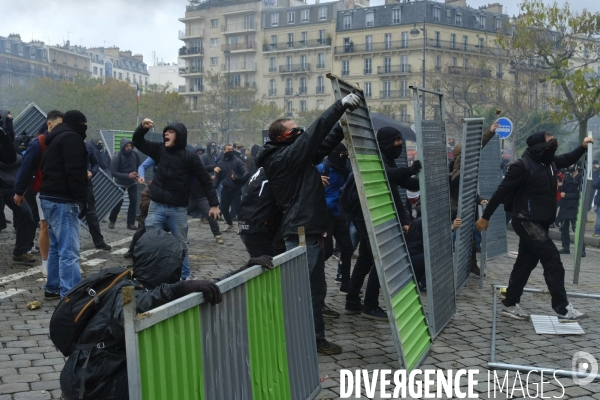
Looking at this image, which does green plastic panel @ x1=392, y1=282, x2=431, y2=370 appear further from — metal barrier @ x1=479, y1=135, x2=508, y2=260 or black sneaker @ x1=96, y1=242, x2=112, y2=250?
black sneaker @ x1=96, y1=242, x2=112, y2=250

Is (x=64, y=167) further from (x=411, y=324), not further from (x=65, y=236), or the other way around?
(x=411, y=324)

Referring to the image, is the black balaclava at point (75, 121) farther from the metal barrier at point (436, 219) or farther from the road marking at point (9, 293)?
the metal barrier at point (436, 219)

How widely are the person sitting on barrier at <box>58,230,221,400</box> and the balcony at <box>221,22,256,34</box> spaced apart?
93751mm

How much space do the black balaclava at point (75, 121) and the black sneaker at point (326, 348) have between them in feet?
9.86

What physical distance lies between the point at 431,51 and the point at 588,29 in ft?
182

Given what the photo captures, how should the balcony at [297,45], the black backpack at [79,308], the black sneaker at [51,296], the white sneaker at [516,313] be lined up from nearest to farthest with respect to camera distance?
the black backpack at [79,308] < the white sneaker at [516,313] < the black sneaker at [51,296] < the balcony at [297,45]

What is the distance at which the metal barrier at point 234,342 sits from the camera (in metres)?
2.84

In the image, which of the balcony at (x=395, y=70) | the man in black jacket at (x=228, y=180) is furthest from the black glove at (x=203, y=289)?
the balcony at (x=395, y=70)

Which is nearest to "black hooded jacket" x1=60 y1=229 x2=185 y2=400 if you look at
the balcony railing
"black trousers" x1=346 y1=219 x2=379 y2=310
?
"black trousers" x1=346 y1=219 x2=379 y2=310

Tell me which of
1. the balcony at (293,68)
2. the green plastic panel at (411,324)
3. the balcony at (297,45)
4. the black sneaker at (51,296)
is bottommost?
the black sneaker at (51,296)

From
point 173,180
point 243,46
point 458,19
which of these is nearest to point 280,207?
point 173,180

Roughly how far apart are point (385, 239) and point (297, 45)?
8656cm

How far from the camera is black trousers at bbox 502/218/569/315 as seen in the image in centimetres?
743

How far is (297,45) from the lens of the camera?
297 ft
